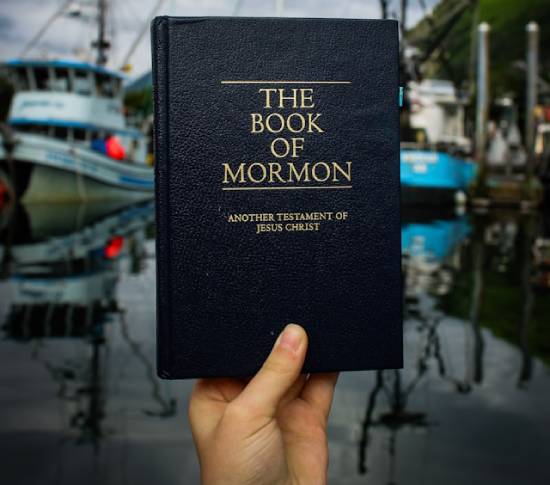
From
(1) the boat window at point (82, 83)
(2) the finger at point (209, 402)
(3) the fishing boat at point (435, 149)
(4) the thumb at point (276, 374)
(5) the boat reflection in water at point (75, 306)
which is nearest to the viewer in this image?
(4) the thumb at point (276, 374)

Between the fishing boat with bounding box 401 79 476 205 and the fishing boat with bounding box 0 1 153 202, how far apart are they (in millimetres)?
Result: 9642

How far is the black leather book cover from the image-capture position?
118 centimetres

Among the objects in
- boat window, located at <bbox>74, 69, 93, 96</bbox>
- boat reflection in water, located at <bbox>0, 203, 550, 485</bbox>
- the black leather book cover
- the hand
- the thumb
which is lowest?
boat reflection in water, located at <bbox>0, 203, 550, 485</bbox>

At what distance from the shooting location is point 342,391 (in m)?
4.24

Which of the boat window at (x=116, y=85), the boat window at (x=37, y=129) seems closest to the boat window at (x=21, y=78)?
the boat window at (x=37, y=129)

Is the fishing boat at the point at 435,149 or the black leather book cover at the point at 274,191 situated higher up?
the fishing boat at the point at 435,149

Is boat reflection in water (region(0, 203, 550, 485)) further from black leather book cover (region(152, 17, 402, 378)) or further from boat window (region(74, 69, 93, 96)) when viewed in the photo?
boat window (region(74, 69, 93, 96))

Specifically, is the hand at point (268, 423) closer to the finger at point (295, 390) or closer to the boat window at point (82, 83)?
the finger at point (295, 390)

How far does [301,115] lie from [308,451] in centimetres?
52

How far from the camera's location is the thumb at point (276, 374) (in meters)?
1.15

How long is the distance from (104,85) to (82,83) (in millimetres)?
1287

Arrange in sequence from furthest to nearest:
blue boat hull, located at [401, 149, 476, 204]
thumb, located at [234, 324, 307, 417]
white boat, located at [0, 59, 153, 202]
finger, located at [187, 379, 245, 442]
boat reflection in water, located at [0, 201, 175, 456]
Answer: white boat, located at [0, 59, 153, 202] → blue boat hull, located at [401, 149, 476, 204] → boat reflection in water, located at [0, 201, 175, 456] → finger, located at [187, 379, 245, 442] → thumb, located at [234, 324, 307, 417]

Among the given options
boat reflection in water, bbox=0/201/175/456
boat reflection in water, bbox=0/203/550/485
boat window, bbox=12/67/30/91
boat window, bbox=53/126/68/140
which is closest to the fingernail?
boat reflection in water, bbox=0/203/550/485

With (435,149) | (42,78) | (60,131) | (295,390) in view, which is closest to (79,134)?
(60,131)
